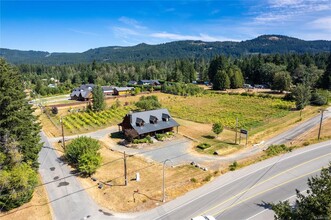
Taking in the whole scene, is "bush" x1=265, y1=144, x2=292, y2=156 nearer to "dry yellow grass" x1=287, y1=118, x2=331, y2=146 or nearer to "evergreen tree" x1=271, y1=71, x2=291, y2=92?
"dry yellow grass" x1=287, y1=118, x2=331, y2=146

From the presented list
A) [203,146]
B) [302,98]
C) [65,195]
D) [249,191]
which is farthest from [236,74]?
[65,195]

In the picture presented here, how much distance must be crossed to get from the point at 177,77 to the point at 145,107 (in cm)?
5953

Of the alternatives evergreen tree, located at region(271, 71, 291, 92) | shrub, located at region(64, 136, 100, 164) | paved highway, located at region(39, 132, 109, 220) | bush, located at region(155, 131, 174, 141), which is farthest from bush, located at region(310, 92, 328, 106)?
paved highway, located at region(39, 132, 109, 220)

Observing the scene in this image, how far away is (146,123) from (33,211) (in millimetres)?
23455

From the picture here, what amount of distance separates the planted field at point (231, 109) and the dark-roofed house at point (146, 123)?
12.0 m

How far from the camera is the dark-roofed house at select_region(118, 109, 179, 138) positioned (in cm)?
4106

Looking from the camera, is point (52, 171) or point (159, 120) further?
point (159, 120)

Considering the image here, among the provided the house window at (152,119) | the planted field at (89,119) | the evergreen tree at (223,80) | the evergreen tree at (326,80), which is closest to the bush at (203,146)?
the house window at (152,119)

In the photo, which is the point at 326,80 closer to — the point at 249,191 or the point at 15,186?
the point at 249,191

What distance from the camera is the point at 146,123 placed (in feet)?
141

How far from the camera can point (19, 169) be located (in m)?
22.0

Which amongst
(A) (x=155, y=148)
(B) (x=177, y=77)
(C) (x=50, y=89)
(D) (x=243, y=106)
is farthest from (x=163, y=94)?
(A) (x=155, y=148)

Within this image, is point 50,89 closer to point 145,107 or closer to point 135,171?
point 145,107

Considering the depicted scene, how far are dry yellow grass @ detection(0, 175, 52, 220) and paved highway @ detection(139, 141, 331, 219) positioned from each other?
363 inches
